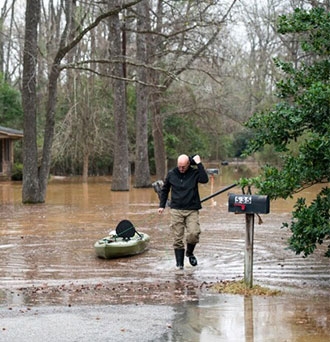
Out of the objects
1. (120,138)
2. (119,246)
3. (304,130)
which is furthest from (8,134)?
(304,130)

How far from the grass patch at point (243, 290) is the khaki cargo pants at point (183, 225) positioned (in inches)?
64.3

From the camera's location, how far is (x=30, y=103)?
78.2 feet

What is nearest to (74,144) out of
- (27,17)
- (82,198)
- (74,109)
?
(74,109)

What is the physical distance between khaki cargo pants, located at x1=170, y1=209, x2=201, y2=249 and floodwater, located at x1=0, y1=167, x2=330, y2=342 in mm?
445

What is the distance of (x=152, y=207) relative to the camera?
74.5 feet

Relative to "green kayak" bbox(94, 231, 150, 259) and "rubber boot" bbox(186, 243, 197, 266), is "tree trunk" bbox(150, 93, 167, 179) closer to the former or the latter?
"green kayak" bbox(94, 231, 150, 259)

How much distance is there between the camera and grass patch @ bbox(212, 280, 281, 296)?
8.56 metres

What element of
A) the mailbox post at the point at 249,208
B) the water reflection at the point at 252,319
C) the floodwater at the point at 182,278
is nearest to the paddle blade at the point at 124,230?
the floodwater at the point at 182,278

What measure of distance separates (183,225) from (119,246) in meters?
1.61

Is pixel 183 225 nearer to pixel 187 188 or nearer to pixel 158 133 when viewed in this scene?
pixel 187 188

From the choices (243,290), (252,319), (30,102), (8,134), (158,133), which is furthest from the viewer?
(8,134)

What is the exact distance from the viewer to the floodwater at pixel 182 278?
23.4 ft

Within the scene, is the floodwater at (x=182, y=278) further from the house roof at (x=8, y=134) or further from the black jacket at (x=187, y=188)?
the house roof at (x=8, y=134)

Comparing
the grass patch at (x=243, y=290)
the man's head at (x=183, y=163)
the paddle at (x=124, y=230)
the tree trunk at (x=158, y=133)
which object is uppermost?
the tree trunk at (x=158, y=133)
